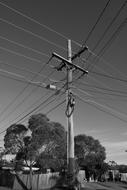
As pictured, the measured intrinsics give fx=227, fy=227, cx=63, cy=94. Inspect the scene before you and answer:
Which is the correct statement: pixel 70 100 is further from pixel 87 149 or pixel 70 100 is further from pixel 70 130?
pixel 87 149

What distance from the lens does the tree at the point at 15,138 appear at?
3500 cm

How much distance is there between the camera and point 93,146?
60906 mm

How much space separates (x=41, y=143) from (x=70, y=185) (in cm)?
2252

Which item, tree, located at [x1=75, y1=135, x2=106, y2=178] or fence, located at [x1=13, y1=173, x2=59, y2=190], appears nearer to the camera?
fence, located at [x1=13, y1=173, x2=59, y2=190]

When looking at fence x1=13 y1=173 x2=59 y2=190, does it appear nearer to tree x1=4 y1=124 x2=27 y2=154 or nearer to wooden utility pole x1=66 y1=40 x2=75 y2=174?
tree x1=4 y1=124 x2=27 y2=154

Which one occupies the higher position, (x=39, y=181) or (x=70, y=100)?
(x=70, y=100)

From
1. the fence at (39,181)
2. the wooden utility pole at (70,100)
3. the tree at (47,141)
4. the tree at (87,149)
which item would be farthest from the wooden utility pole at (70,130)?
the tree at (87,149)

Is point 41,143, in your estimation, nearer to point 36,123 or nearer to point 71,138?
point 36,123

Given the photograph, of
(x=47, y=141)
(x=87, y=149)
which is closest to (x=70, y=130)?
(x=47, y=141)

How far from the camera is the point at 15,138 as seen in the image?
35.1 metres

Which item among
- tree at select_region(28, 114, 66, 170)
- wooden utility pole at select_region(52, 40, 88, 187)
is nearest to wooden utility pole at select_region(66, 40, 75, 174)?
wooden utility pole at select_region(52, 40, 88, 187)

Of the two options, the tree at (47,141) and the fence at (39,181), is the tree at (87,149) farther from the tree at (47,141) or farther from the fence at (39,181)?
the fence at (39,181)

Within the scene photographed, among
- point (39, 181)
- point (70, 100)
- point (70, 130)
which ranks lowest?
point (39, 181)

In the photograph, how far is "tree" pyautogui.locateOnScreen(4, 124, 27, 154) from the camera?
35.0m
